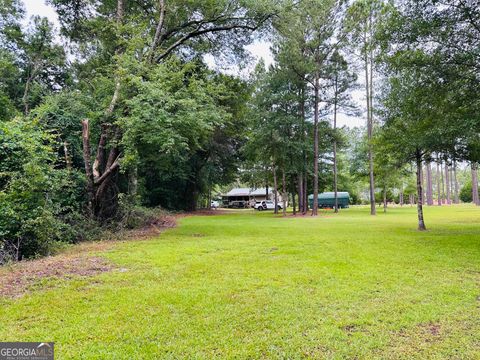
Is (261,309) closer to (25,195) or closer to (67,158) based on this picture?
(25,195)

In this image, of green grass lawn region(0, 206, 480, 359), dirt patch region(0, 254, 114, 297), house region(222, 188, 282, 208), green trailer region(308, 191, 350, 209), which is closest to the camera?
green grass lawn region(0, 206, 480, 359)

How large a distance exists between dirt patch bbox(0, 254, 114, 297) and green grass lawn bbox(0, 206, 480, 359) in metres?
0.28

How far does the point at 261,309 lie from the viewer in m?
3.54

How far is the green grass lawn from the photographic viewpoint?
268 centimetres

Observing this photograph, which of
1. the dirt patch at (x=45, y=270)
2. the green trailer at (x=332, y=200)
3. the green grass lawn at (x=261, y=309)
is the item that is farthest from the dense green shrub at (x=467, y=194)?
the dirt patch at (x=45, y=270)

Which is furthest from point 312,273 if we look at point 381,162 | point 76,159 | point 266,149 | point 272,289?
point 266,149

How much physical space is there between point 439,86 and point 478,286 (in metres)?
5.92

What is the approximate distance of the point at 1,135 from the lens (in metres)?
7.00

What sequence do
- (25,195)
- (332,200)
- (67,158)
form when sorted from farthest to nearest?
1. (332,200)
2. (67,158)
3. (25,195)

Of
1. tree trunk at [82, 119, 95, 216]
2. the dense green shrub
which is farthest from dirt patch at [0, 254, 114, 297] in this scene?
the dense green shrub

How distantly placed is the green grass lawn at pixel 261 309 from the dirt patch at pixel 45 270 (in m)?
0.28

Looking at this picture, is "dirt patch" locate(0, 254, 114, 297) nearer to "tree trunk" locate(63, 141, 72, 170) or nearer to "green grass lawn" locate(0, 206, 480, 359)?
"green grass lawn" locate(0, 206, 480, 359)

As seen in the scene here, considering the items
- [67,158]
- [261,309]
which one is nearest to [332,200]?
[67,158]

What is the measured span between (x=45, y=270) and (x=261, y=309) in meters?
4.28
